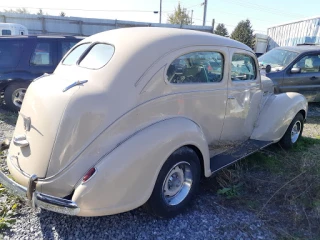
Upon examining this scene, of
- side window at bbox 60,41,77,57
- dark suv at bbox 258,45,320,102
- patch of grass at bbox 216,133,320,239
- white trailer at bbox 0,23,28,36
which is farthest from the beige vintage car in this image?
white trailer at bbox 0,23,28,36

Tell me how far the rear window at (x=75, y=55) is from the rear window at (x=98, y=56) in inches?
7.4

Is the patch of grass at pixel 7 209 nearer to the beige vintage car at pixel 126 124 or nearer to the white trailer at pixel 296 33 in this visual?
the beige vintage car at pixel 126 124

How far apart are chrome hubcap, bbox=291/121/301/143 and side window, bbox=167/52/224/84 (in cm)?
227

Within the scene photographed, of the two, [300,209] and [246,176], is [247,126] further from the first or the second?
[300,209]

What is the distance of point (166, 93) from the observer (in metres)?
2.86

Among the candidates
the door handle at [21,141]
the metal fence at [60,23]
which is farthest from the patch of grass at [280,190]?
the metal fence at [60,23]

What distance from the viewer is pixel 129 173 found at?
2.40 metres

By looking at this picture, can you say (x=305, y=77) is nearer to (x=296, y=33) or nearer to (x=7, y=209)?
(x=7, y=209)

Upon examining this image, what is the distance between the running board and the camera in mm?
3361

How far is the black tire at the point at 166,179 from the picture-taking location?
8.88 ft

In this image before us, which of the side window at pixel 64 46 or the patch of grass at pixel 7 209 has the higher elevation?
the side window at pixel 64 46

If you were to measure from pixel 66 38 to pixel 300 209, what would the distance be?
21.2 feet

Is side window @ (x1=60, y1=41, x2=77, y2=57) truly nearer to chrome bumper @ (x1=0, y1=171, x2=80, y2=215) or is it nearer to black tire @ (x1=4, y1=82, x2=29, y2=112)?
black tire @ (x1=4, y1=82, x2=29, y2=112)

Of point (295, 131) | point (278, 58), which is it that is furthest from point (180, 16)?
point (295, 131)
